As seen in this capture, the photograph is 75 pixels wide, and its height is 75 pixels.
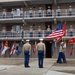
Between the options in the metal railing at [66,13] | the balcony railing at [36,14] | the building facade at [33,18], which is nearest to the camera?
the metal railing at [66,13]

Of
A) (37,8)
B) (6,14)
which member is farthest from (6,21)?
(37,8)

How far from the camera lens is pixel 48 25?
1580 inches

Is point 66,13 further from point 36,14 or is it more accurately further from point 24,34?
point 24,34

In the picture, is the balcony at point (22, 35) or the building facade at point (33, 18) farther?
the building facade at point (33, 18)

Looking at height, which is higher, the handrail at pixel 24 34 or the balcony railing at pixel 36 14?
the balcony railing at pixel 36 14

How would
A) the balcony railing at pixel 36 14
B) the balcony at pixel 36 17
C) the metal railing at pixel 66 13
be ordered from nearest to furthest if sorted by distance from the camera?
1. the balcony at pixel 36 17
2. the metal railing at pixel 66 13
3. the balcony railing at pixel 36 14

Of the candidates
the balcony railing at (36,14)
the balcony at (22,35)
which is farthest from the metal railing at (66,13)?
the balcony at (22,35)

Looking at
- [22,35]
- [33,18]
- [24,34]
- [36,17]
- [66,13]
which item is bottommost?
[22,35]

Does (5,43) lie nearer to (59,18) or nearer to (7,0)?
(7,0)

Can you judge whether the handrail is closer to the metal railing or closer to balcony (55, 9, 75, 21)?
balcony (55, 9, 75, 21)

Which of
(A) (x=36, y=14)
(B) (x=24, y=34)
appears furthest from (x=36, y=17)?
(B) (x=24, y=34)

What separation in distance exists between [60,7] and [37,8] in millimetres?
3541

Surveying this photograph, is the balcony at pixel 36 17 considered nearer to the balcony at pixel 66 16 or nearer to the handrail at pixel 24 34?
the balcony at pixel 66 16

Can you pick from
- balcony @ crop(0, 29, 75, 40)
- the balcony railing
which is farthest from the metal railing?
balcony @ crop(0, 29, 75, 40)
